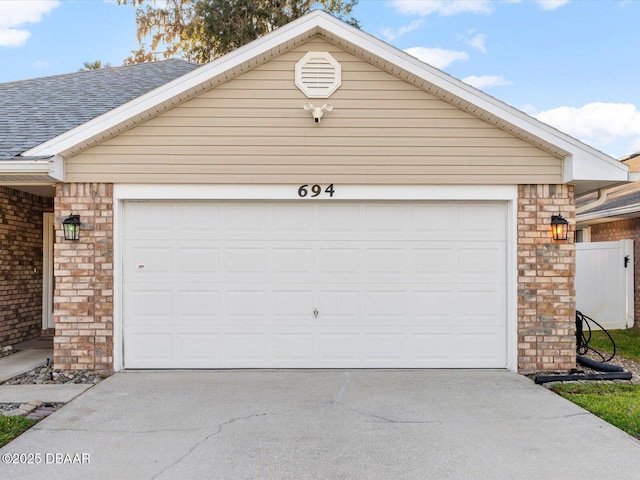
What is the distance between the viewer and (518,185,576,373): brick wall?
256 inches

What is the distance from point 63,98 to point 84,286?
4.52 m

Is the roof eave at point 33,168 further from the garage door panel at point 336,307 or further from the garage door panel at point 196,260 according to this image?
the garage door panel at point 336,307

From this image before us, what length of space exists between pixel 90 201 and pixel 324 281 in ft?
10.7

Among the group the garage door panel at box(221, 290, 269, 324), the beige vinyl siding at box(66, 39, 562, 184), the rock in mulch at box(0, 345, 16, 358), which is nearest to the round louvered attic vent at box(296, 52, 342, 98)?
the beige vinyl siding at box(66, 39, 562, 184)

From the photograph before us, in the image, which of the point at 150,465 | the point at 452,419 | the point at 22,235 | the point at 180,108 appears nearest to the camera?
the point at 150,465

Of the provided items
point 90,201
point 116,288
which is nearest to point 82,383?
point 116,288

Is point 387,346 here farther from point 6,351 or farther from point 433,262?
point 6,351

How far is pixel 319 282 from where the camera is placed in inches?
261

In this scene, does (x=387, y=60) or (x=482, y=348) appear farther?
(x=482, y=348)

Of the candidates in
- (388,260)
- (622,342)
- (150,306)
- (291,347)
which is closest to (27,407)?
(150,306)

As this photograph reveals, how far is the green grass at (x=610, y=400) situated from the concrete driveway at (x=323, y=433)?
0.50 feet

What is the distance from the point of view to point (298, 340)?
21.7ft

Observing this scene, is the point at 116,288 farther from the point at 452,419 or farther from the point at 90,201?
the point at 452,419

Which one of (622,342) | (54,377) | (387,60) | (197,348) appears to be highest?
(387,60)
